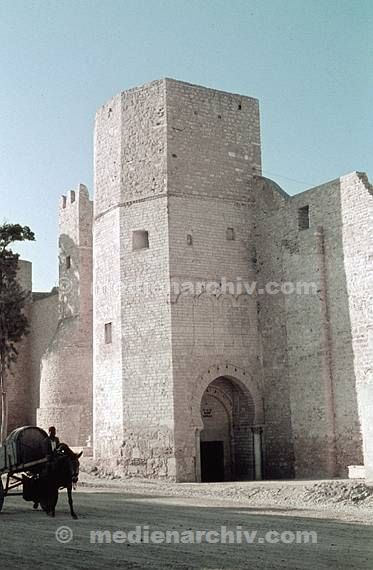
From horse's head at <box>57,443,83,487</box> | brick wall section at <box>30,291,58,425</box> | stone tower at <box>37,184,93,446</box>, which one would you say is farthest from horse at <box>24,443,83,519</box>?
brick wall section at <box>30,291,58,425</box>

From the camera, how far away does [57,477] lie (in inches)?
431

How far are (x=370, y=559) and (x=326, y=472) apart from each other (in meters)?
10.9

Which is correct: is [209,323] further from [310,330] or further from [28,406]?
[28,406]

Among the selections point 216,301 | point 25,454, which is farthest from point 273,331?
point 25,454

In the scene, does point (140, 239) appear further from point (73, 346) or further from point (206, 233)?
point (73, 346)

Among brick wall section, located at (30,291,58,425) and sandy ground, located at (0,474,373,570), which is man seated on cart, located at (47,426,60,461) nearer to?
sandy ground, located at (0,474,373,570)

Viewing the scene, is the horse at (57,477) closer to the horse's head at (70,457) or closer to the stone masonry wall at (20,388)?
the horse's head at (70,457)

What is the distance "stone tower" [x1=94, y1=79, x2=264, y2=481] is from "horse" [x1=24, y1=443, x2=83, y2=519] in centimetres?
756

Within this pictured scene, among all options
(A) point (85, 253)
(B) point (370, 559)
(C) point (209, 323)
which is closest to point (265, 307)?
(C) point (209, 323)

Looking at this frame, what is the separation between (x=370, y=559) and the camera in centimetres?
720

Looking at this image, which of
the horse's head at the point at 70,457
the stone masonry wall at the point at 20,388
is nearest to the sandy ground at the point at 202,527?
the horse's head at the point at 70,457

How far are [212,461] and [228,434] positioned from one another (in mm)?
883

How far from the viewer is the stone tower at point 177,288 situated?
1903 cm

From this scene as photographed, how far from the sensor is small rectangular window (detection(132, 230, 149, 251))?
20.1 metres
